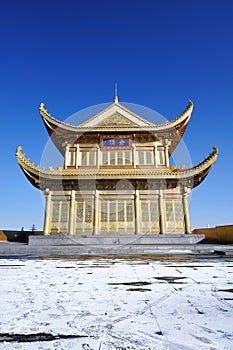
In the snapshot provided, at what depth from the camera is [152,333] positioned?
141 cm

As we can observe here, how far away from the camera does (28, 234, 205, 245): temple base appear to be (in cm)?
1291

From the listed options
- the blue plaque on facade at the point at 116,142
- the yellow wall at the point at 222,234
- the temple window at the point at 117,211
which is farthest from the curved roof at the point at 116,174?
the yellow wall at the point at 222,234

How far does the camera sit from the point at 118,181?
15.1 m

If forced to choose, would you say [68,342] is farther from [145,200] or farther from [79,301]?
[145,200]

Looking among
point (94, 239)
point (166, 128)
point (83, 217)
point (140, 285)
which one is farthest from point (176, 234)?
point (140, 285)

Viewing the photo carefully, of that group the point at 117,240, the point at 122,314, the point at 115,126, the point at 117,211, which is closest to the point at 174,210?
the point at 117,211

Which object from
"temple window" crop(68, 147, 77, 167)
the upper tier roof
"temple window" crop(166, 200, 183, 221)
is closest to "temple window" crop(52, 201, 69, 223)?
"temple window" crop(68, 147, 77, 167)

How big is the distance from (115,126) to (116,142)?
123 centimetres

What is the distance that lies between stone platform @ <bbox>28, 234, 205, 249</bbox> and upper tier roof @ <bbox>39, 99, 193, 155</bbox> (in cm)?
728

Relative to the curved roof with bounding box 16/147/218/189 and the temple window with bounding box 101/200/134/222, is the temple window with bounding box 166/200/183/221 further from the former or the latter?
the temple window with bounding box 101/200/134/222

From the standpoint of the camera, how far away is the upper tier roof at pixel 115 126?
16422mm

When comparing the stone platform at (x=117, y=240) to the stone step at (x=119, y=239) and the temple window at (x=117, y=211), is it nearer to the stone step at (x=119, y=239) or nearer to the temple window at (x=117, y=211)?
the stone step at (x=119, y=239)

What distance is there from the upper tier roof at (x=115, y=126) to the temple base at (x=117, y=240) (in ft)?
23.9

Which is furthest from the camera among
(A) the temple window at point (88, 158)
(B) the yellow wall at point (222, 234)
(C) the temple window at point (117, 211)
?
(A) the temple window at point (88, 158)
